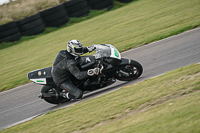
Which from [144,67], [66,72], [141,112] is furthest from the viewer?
[144,67]

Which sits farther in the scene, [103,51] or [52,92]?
[52,92]

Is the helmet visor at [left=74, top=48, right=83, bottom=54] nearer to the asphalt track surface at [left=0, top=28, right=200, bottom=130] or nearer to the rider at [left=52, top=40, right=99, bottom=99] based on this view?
the rider at [left=52, top=40, right=99, bottom=99]

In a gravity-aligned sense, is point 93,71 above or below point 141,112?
above

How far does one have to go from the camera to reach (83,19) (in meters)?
18.6

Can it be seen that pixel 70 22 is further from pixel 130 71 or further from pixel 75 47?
pixel 75 47

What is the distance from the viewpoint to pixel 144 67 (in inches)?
318

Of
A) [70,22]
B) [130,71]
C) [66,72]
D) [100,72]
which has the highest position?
[70,22]

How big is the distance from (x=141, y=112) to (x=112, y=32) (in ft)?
31.5

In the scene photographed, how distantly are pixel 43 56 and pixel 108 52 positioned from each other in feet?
25.2

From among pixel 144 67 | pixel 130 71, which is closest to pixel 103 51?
pixel 130 71

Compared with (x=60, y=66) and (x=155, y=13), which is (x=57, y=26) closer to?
(x=155, y=13)

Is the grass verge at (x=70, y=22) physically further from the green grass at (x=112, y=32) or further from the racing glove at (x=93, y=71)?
the racing glove at (x=93, y=71)

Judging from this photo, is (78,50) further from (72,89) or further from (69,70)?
(72,89)

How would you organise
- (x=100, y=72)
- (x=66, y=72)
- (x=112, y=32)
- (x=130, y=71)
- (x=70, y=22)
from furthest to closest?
(x=70, y=22), (x=112, y=32), (x=130, y=71), (x=66, y=72), (x=100, y=72)
